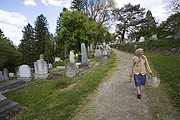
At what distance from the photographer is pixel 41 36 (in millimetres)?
55562

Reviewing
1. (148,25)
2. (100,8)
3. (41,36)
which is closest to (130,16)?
(148,25)

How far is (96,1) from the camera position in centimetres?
3838

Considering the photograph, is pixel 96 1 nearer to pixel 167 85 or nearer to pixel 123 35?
pixel 123 35

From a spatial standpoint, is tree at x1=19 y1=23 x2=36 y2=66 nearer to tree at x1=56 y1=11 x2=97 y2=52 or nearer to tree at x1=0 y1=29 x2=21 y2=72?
tree at x1=0 y1=29 x2=21 y2=72

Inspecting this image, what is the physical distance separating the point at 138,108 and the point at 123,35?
5401 cm

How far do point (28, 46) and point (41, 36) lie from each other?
197 inches

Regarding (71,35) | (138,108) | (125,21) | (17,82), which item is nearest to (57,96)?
(138,108)

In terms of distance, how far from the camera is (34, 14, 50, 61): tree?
53.0m

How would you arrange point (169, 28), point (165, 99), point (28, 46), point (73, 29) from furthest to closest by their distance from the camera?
point (28, 46), point (169, 28), point (73, 29), point (165, 99)

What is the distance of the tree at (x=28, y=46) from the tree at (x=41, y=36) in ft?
5.01

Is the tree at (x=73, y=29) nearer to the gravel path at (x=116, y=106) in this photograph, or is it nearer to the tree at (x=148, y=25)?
the gravel path at (x=116, y=106)

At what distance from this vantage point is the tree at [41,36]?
2086 inches

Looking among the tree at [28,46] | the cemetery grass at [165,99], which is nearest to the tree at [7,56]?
the tree at [28,46]

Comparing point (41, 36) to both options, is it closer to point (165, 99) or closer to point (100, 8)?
point (100, 8)
